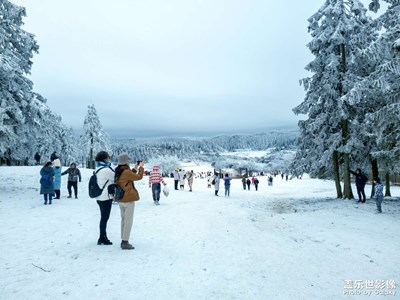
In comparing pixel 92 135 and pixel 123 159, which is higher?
pixel 92 135

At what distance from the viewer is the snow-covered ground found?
5047 mm

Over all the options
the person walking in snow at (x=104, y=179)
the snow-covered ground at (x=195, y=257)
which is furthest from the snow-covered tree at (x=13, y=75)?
the person walking in snow at (x=104, y=179)

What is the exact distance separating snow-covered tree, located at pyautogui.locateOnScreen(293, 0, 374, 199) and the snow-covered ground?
7680 mm

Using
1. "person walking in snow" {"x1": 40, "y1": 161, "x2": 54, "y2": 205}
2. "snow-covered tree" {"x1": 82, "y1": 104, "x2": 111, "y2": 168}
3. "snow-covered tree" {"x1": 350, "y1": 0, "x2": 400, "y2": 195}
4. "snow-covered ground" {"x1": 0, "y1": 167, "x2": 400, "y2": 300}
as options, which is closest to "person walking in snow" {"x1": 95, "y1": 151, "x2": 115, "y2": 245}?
"snow-covered ground" {"x1": 0, "y1": 167, "x2": 400, "y2": 300}

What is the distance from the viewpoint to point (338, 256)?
746 centimetres

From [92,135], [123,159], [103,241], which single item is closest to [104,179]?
[123,159]

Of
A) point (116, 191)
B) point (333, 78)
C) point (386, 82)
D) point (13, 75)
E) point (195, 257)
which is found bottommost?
point (195, 257)

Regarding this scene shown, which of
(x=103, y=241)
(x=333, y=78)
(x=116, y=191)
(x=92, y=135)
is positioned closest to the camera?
(x=116, y=191)

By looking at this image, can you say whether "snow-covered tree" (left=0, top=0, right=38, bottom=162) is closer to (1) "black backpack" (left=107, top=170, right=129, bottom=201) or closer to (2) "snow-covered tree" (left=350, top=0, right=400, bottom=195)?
(1) "black backpack" (left=107, top=170, right=129, bottom=201)

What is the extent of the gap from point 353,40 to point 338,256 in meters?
14.9

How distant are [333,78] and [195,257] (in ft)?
Result: 51.6

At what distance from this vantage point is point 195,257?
22.2 ft

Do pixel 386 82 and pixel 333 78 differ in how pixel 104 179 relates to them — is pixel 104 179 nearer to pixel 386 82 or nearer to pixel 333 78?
pixel 386 82

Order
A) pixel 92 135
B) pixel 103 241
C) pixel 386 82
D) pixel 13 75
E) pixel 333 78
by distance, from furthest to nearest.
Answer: pixel 92 135, pixel 333 78, pixel 13 75, pixel 386 82, pixel 103 241
